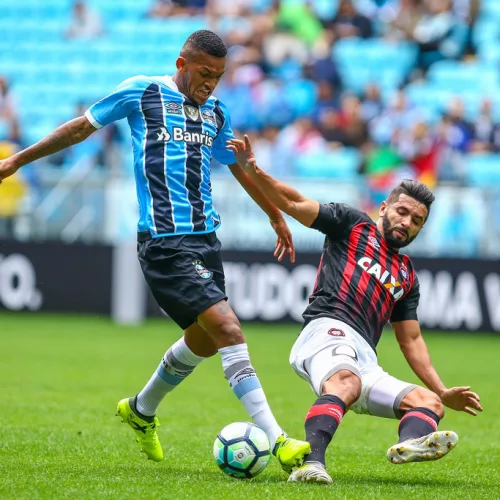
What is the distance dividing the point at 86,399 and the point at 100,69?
45.3 feet

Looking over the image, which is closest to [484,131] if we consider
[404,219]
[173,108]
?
[404,219]

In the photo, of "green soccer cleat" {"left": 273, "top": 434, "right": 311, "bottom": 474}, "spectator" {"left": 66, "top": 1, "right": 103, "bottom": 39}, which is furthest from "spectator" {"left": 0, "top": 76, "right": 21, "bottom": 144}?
"green soccer cleat" {"left": 273, "top": 434, "right": 311, "bottom": 474}

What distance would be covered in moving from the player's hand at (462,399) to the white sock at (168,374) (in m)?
1.40

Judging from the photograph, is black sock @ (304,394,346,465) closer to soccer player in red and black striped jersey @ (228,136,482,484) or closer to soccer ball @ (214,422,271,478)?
soccer player in red and black striped jersey @ (228,136,482,484)

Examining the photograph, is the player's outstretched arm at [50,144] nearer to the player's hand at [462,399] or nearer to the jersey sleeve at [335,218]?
the jersey sleeve at [335,218]

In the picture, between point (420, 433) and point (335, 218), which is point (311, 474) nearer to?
point (420, 433)

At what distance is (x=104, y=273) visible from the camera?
16281 millimetres

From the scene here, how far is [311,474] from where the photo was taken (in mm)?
5082

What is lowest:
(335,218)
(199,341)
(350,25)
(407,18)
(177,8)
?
(199,341)

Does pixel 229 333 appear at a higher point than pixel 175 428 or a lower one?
higher

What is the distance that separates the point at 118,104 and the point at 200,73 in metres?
0.48

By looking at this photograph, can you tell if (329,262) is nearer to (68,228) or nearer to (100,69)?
(68,228)

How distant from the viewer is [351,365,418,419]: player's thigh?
5.78 m

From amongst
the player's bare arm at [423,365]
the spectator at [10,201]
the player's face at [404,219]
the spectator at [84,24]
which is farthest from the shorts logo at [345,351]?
the spectator at [84,24]
